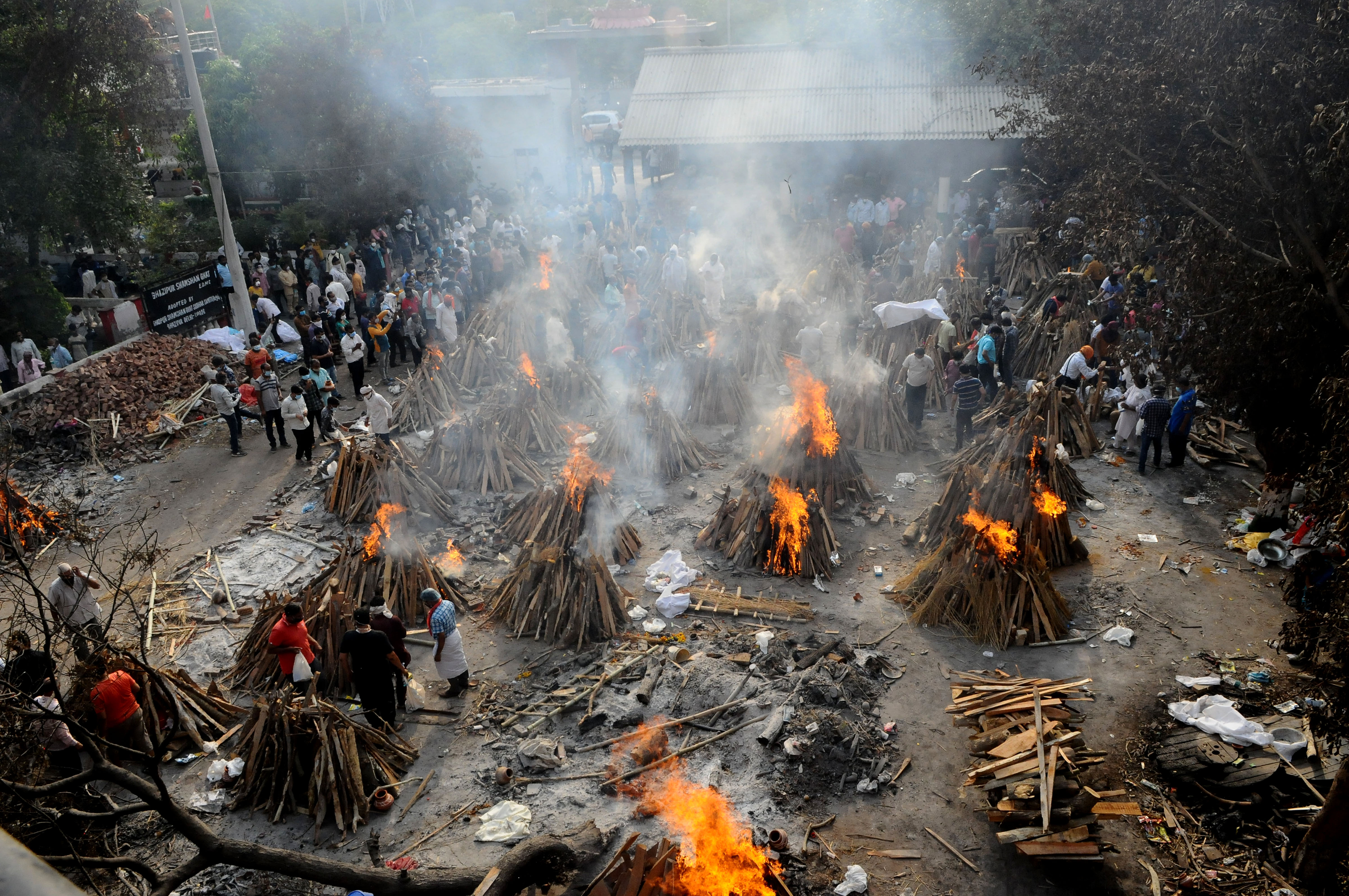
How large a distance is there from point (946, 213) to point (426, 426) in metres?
18.7

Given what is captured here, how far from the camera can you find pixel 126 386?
688 inches

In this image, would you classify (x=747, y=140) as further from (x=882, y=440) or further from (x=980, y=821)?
(x=980, y=821)

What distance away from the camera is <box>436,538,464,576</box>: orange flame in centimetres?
1218

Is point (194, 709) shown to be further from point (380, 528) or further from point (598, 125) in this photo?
point (598, 125)

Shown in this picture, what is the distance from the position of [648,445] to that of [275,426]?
285 inches

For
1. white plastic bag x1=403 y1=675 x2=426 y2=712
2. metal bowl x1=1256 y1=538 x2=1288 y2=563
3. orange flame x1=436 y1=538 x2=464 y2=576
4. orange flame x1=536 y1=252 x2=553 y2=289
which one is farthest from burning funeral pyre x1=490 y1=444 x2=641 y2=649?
orange flame x1=536 y1=252 x2=553 y2=289

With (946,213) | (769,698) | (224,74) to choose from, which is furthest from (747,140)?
(769,698)

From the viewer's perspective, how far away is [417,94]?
29219mm

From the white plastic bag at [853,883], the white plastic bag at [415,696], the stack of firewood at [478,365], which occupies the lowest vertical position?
the white plastic bag at [853,883]

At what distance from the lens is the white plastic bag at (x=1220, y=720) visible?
26.5 feet

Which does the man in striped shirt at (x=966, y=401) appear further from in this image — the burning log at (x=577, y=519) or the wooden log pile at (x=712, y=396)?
the burning log at (x=577, y=519)

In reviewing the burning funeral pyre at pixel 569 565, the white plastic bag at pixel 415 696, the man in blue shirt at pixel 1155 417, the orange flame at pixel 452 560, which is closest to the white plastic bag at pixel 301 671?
the white plastic bag at pixel 415 696

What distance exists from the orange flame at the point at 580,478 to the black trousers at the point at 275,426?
6.27 m

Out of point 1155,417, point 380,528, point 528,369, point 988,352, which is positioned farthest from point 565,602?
point 988,352
